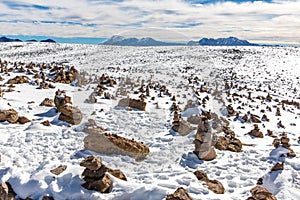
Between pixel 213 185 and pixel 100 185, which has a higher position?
pixel 100 185

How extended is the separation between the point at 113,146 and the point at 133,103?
546 cm

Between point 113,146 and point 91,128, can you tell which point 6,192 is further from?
point 91,128

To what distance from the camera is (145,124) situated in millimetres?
11922

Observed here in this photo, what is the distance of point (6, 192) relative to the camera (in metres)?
6.38

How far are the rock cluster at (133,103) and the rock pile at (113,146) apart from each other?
16.4ft

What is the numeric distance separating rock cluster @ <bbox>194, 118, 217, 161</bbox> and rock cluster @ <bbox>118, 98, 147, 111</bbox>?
15.1 ft

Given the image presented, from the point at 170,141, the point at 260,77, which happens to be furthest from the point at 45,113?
the point at 260,77

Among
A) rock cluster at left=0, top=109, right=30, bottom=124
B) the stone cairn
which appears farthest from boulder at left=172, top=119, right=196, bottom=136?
rock cluster at left=0, top=109, right=30, bottom=124

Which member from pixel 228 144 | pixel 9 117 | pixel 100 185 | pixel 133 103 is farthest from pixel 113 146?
pixel 133 103

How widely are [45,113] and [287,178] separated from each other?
344 inches

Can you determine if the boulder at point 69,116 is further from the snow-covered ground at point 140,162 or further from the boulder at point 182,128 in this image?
the boulder at point 182,128

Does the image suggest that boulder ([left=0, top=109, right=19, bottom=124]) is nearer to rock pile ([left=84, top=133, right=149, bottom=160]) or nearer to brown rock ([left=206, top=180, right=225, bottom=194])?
rock pile ([left=84, top=133, right=149, bottom=160])

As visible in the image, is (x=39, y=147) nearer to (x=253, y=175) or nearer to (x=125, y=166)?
(x=125, y=166)

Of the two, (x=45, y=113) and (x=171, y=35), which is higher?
(x=171, y=35)
